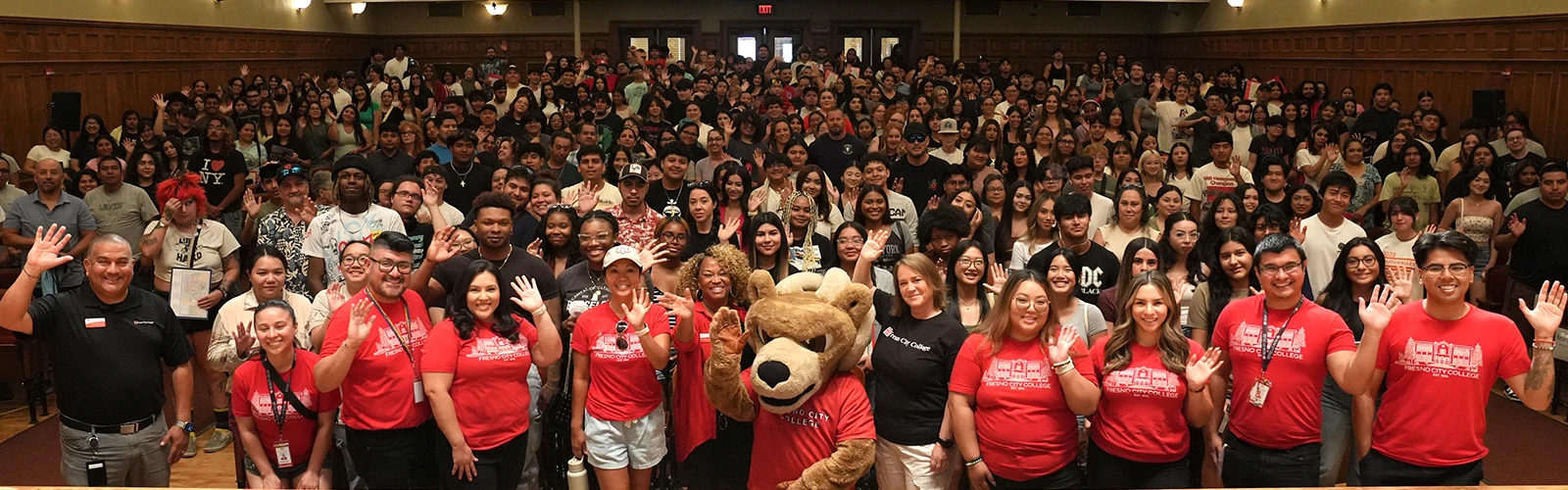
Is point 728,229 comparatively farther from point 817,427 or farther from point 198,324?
point 198,324

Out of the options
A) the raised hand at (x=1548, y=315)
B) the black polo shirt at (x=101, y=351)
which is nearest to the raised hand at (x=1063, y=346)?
the raised hand at (x=1548, y=315)

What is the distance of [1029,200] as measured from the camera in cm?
650

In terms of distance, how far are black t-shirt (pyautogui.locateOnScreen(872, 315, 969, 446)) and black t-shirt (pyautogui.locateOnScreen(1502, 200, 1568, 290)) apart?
4.66 metres

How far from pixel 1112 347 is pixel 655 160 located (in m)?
4.44

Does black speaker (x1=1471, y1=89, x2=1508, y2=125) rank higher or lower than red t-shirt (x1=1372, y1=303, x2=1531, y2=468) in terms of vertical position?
higher

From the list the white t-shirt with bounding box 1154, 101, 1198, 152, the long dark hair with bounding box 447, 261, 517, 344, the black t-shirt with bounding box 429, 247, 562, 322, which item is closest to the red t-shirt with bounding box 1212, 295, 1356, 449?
the long dark hair with bounding box 447, 261, 517, 344

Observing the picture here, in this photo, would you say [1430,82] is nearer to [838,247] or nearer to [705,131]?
[705,131]

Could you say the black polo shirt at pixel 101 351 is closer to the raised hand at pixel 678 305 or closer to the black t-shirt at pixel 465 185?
the raised hand at pixel 678 305

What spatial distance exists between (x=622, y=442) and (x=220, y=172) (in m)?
5.97

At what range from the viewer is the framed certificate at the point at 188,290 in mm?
5422

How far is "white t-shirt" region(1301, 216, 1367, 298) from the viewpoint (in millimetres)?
5824

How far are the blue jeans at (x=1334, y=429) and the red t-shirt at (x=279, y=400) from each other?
3.54m

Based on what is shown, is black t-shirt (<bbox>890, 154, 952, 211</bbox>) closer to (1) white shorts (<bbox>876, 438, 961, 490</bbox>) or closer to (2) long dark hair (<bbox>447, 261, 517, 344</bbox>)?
(1) white shorts (<bbox>876, 438, 961, 490</bbox>)

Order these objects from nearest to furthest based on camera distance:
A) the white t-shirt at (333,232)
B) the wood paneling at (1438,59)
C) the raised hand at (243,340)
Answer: the raised hand at (243,340), the white t-shirt at (333,232), the wood paneling at (1438,59)
